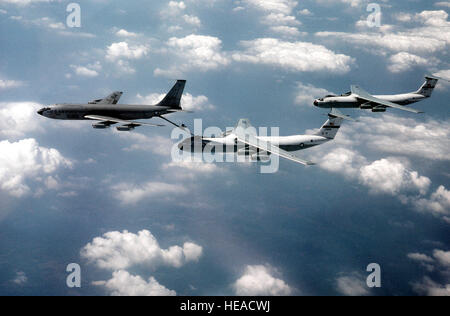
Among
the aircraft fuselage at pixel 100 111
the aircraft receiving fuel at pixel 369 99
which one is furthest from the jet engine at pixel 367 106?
the aircraft fuselage at pixel 100 111

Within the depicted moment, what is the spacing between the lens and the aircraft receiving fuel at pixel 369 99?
65.4m

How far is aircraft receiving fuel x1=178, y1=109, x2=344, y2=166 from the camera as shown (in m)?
52.3

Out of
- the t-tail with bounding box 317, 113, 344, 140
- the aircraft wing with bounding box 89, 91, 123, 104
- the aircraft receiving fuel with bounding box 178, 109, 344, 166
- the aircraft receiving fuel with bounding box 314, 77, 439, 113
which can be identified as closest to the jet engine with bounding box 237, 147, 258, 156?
the aircraft receiving fuel with bounding box 178, 109, 344, 166

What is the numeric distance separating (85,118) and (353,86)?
55960mm

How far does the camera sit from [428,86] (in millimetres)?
72062

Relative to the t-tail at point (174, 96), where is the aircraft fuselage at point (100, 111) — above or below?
below

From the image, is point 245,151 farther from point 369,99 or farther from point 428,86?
point 428,86

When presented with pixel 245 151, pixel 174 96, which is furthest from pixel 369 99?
pixel 174 96

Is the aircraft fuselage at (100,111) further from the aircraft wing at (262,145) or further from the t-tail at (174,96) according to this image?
the aircraft wing at (262,145)

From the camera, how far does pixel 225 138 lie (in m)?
57.8

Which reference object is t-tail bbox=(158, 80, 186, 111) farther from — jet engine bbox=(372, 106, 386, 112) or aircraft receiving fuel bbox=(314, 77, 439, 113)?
jet engine bbox=(372, 106, 386, 112)

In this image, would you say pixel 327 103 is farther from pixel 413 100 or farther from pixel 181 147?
pixel 181 147

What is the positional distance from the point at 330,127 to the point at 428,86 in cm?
2918

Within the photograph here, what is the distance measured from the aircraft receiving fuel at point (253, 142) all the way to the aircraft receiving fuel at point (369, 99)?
5994 millimetres
